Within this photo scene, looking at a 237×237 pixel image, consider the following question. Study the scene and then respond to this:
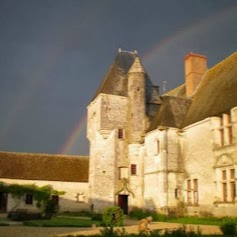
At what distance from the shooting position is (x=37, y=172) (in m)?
32.3

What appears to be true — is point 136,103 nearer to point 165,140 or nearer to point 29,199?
point 165,140

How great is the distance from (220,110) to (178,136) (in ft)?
15.5

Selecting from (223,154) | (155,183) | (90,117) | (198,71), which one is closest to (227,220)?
(223,154)

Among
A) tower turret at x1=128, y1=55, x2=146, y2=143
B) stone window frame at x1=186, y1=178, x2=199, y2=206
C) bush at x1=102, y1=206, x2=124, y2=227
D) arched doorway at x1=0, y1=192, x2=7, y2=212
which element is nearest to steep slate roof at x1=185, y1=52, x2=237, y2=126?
stone window frame at x1=186, y1=178, x2=199, y2=206

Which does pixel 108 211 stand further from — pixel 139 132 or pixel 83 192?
pixel 83 192

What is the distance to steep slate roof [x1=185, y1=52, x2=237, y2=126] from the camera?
21859 millimetres

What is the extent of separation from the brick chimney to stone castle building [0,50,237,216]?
8 centimetres

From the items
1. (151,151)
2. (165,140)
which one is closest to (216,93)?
(165,140)

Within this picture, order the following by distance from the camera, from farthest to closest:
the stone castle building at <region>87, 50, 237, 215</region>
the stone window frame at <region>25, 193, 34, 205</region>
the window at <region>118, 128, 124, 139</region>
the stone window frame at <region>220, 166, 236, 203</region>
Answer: the stone window frame at <region>25, 193, 34, 205</region> → the window at <region>118, 128, 124, 139</region> → the stone castle building at <region>87, 50, 237, 215</region> → the stone window frame at <region>220, 166, 236, 203</region>

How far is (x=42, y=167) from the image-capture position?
109 ft

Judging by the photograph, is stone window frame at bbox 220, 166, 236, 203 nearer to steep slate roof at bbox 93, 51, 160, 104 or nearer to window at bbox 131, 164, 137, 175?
window at bbox 131, 164, 137, 175

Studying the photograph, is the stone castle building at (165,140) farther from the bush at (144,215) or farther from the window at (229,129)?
the bush at (144,215)

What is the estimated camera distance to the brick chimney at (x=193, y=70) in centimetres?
2910

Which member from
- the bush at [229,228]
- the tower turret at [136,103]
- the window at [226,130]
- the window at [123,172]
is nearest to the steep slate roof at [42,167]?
the window at [123,172]
